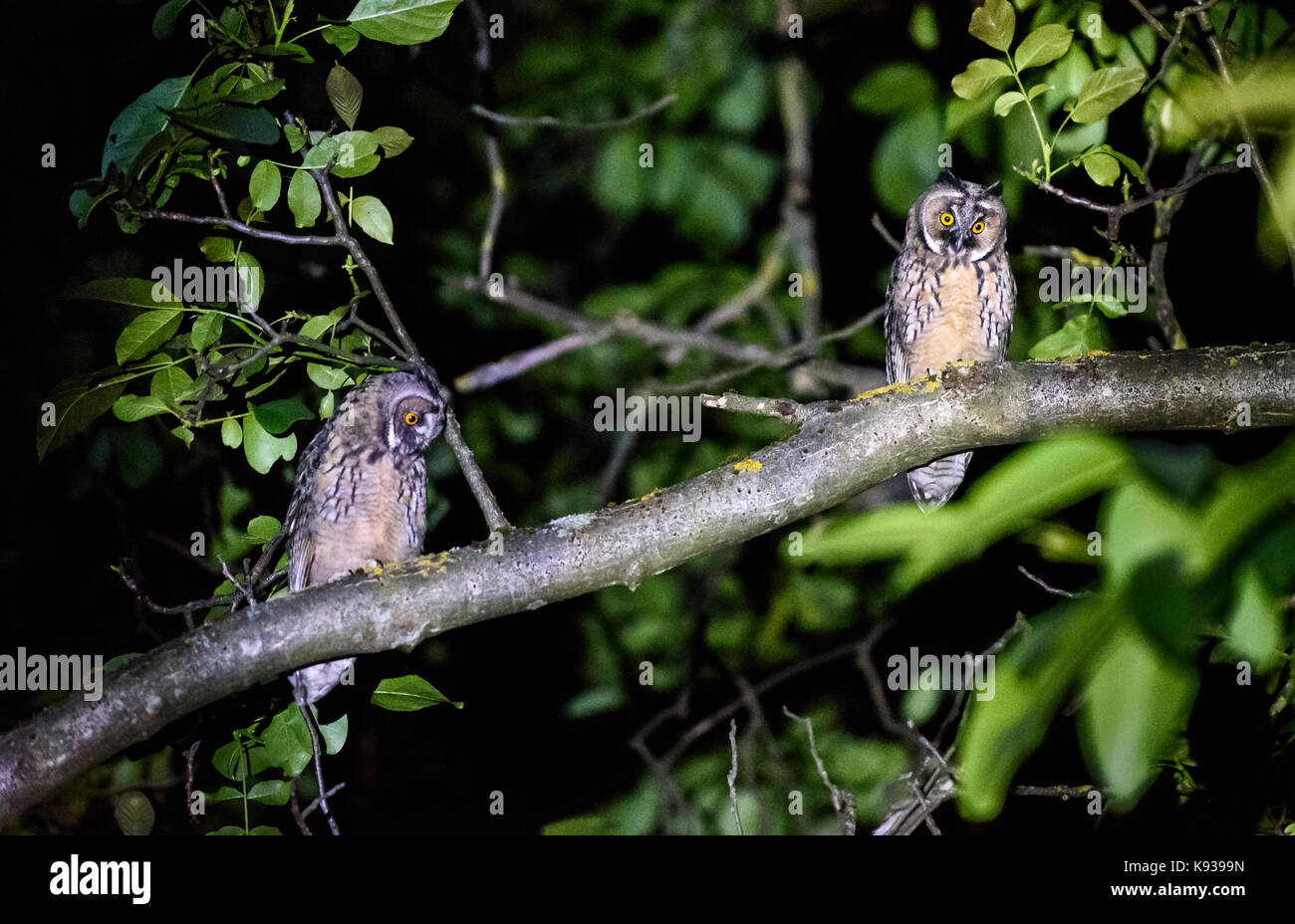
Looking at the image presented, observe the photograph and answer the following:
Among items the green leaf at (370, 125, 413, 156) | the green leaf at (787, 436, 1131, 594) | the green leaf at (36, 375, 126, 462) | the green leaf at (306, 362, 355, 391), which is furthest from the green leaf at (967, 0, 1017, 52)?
the green leaf at (36, 375, 126, 462)

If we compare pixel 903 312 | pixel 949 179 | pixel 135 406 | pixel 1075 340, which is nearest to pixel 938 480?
pixel 903 312

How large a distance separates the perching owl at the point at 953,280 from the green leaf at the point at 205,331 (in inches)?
97.3

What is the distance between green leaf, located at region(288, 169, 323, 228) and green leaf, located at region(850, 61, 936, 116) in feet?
6.28

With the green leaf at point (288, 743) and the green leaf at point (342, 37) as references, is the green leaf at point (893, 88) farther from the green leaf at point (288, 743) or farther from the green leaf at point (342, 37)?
the green leaf at point (288, 743)

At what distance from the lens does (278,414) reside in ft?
6.81

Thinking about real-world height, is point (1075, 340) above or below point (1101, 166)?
below

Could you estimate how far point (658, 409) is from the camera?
15.4ft

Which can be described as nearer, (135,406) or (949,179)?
(135,406)

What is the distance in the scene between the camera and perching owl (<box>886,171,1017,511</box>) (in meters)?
3.43

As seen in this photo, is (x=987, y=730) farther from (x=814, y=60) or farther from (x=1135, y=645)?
(x=814, y=60)

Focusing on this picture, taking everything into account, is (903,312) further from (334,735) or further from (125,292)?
(125,292)

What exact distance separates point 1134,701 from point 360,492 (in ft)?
8.94

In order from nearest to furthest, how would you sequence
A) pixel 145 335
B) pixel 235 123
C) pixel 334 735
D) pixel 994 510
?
pixel 994 510 < pixel 235 123 < pixel 145 335 < pixel 334 735
